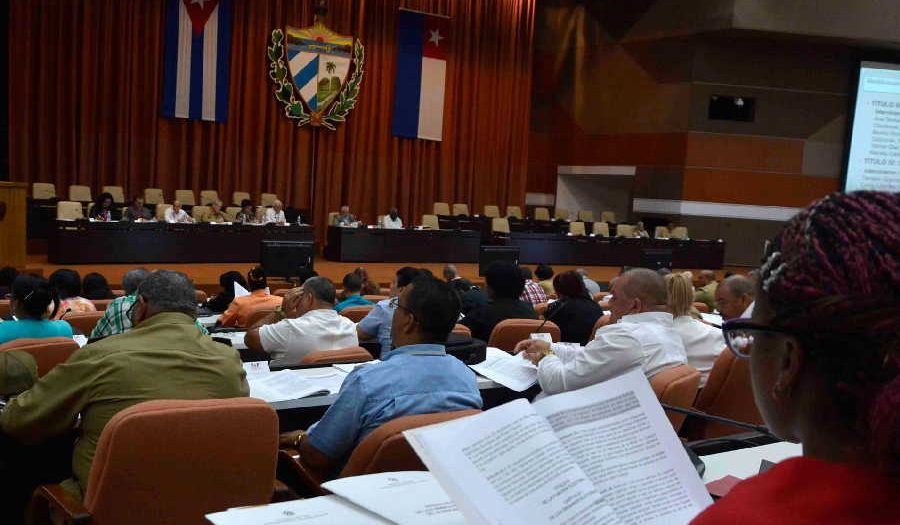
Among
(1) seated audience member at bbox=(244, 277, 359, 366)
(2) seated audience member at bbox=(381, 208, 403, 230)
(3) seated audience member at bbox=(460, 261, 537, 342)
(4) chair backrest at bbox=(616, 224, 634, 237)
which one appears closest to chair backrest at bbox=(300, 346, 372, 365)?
(1) seated audience member at bbox=(244, 277, 359, 366)

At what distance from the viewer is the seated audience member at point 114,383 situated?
7.31ft

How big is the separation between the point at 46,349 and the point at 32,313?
2.02ft

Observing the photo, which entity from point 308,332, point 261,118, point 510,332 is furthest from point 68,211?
point 510,332

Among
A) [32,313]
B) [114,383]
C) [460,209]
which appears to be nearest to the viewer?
[114,383]

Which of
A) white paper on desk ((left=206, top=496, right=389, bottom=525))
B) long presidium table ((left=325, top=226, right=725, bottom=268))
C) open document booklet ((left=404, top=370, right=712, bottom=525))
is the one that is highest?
open document booklet ((left=404, top=370, right=712, bottom=525))

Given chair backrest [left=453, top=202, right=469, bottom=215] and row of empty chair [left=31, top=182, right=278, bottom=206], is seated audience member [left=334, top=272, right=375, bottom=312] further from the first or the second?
chair backrest [left=453, top=202, right=469, bottom=215]

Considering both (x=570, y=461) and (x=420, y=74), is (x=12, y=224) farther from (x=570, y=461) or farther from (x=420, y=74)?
(x=570, y=461)

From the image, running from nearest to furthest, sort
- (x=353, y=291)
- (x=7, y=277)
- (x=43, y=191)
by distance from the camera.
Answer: (x=353, y=291) < (x=7, y=277) < (x=43, y=191)

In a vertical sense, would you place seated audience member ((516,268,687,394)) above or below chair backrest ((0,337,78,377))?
above

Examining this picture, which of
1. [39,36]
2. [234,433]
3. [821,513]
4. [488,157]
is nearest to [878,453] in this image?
[821,513]

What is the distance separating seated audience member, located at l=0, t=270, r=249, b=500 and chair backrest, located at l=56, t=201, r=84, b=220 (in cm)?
942

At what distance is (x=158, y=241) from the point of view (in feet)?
37.8

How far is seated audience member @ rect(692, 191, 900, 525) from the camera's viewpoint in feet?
2.15

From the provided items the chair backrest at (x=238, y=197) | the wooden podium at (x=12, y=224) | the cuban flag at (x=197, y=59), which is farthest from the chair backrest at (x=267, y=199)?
the wooden podium at (x=12, y=224)
